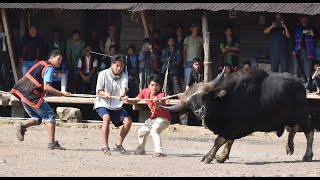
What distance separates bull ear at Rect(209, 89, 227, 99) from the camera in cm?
1426

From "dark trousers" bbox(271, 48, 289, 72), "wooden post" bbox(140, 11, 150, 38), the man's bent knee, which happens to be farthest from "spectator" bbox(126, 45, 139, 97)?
the man's bent knee

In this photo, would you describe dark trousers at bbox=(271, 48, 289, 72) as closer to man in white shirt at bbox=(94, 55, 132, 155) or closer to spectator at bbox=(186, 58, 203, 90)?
spectator at bbox=(186, 58, 203, 90)

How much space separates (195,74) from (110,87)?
4876 millimetres

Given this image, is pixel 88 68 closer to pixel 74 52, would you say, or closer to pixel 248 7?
pixel 74 52

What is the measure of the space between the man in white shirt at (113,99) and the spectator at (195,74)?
4.67 metres

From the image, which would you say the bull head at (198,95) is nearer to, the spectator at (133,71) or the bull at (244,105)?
the bull at (244,105)

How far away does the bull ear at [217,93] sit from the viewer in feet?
46.8

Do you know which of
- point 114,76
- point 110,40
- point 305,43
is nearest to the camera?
point 114,76

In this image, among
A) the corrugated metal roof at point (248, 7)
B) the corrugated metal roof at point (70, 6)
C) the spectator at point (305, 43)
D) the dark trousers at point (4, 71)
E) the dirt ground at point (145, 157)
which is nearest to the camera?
the dirt ground at point (145, 157)

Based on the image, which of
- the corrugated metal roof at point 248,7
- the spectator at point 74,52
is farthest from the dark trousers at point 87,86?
the corrugated metal roof at point 248,7

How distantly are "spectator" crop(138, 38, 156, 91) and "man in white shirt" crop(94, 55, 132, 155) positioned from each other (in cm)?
524

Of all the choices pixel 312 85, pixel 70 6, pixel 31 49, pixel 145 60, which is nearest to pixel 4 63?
pixel 31 49

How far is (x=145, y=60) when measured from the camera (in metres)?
20.7

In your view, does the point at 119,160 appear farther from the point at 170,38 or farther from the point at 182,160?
the point at 170,38
